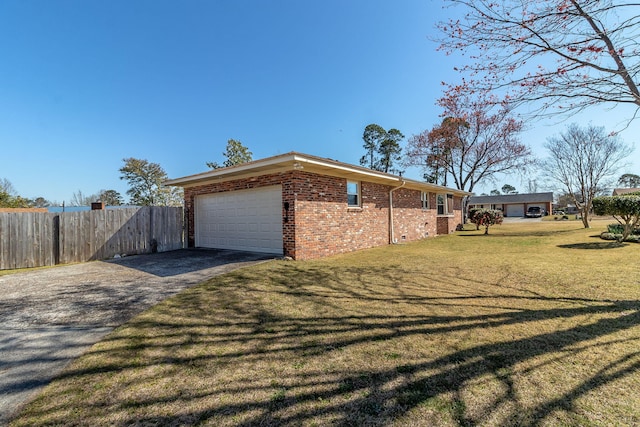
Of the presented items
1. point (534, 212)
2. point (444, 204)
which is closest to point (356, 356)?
point (444, 204)

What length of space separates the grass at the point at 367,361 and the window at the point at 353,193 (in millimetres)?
5254

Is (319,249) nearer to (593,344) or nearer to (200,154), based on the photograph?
(593,344)

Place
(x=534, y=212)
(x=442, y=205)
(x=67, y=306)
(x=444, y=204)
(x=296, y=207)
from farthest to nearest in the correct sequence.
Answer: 1. (x=534, y=212)
2. (x=444, y=204)
3. (x=442, y=205)
4. (x=296, y=207)
5. (x=67, y=306)

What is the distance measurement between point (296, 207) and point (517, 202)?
53.1 metres

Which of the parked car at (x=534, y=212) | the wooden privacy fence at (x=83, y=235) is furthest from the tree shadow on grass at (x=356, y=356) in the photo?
the parked car at (x=534, y=212)

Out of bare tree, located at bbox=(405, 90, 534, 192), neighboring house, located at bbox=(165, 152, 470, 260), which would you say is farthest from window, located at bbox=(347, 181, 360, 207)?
bare tree, located at bbox=(405, 90, 534, 192)

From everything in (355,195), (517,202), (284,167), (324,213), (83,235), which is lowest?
(83,235)

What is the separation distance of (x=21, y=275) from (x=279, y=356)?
7.84 meters

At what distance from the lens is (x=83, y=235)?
29.3ft

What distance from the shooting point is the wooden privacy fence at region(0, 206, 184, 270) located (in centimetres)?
795

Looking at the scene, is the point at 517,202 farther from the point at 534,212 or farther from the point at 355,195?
the point at 355,195

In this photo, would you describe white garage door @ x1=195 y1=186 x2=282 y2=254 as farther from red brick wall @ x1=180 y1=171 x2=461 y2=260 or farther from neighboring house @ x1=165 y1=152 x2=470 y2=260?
red brick wall @ x1=180 y1=171 x2=461 y2=260

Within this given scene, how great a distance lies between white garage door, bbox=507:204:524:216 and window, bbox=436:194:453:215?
39.4m

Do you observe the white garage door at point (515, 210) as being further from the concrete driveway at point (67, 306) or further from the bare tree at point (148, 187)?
the concrete driveway at point (67, 306)
